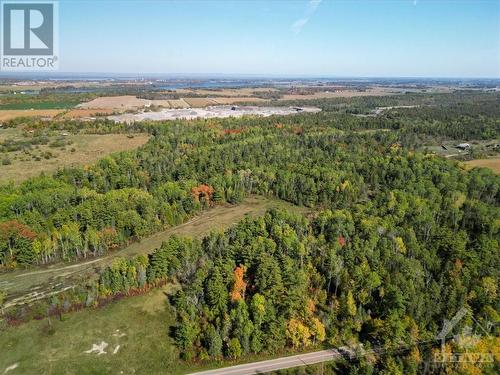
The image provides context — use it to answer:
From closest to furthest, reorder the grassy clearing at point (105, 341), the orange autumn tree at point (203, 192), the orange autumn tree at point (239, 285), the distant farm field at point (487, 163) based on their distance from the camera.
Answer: the grassy clearing at point (105, 341), the orange autumn tree at point (239, 285), the orange autumn tree at point (203, 192), the distant farm field at point (487, 163)

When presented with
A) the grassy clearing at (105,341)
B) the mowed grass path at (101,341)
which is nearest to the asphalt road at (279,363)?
the grassy clearing at (105,341)

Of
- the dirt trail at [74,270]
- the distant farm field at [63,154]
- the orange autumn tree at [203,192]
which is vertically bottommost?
the dirt trail at [74,270]

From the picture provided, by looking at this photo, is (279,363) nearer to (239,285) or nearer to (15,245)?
(239,285)

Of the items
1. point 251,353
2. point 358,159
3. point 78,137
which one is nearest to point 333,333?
point 251,353

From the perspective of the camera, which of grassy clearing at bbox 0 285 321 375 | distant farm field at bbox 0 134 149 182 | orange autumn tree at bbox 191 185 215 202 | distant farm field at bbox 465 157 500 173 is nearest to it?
grassy clearing at bbox 0 285 321 375

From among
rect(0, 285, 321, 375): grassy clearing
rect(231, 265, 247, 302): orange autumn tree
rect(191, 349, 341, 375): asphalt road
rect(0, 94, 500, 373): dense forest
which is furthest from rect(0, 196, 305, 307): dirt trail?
rect(191, 349, 341, 375): asphalt road

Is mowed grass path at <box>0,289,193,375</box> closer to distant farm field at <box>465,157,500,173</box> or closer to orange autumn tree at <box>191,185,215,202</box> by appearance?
orange autumn tree at <box>191,185,215,202</box>

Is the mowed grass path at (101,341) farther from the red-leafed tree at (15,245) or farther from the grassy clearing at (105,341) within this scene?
the red-leafed tree at (15,245)
